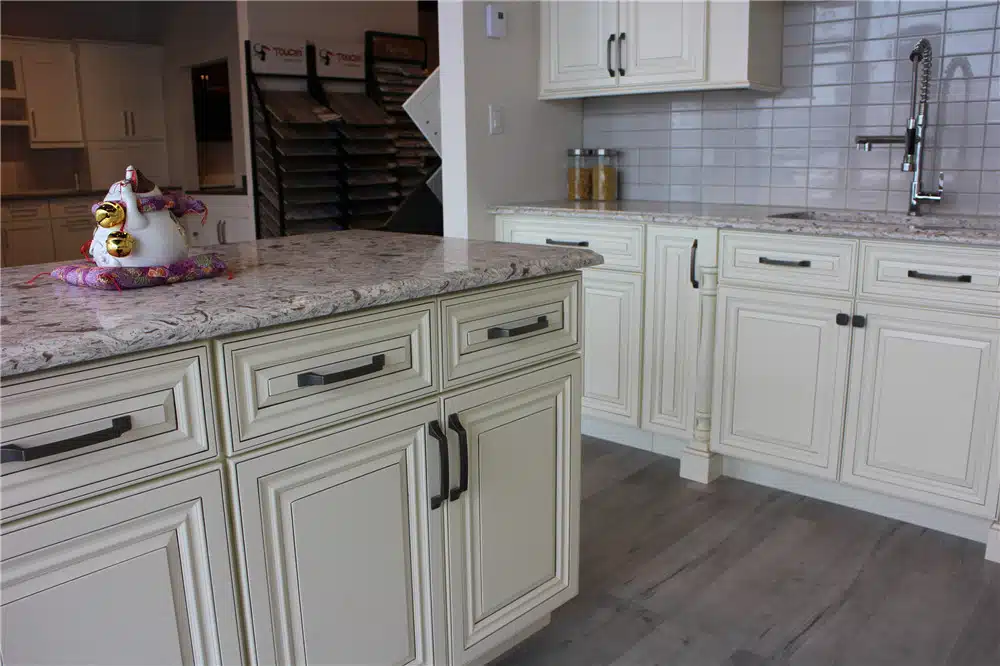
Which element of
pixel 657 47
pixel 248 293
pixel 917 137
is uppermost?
pixel 657 47

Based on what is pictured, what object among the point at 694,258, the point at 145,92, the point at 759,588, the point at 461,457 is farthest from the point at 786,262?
the point at 145,92

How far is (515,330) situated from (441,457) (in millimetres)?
288

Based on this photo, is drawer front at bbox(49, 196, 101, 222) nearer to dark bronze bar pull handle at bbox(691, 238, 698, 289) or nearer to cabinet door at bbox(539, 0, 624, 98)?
cabinet door at bbox(539, 0, 624, 98)

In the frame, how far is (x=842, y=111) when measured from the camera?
9.59 feet

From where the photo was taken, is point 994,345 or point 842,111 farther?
point 842,111

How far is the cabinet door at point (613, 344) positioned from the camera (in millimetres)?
2975

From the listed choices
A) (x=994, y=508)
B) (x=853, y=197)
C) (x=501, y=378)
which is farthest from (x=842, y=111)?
(x=501, y=378)

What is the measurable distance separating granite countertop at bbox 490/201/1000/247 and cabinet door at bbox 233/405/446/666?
1.54m

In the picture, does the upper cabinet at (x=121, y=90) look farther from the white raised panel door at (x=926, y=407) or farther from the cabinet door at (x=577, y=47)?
the white raised panel door at (x=926, y=407)

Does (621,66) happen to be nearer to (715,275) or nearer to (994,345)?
(715,275)

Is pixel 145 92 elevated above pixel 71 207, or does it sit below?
above

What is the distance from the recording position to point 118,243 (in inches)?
51.3

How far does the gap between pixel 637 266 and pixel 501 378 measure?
1.48m

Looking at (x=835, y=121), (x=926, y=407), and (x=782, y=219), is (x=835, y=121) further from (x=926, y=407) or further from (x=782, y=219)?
(x=926, y=407)
